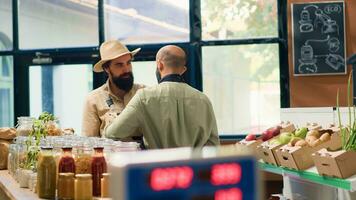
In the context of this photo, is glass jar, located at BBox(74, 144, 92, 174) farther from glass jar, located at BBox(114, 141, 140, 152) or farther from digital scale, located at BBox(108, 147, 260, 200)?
digital scale, located at BBox(108, 147, 260, 200)

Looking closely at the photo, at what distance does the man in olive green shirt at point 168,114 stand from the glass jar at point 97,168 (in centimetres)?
80

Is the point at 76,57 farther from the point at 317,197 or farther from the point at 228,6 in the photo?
the point at 317,197

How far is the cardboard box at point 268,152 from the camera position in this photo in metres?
3.06

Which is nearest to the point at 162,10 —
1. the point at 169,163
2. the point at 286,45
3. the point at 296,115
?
the point at 286,45

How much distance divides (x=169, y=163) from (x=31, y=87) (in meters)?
6.13

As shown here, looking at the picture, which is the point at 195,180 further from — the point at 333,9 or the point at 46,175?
the point at 333,9

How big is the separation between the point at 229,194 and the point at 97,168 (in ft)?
5.98

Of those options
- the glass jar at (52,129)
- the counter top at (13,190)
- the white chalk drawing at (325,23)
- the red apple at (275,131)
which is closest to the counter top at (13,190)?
the counter top at (13,190)

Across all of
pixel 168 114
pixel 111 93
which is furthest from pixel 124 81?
pixel 168 114

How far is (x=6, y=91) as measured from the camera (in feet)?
21.1

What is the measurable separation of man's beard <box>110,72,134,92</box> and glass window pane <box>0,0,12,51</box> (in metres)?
2.84

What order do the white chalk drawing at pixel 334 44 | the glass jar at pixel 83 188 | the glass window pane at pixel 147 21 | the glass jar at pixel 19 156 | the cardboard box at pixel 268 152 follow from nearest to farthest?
the glass jar at pixel 83 188 → the glass jar at pixel 19 156 → the cardboard box at pixel 268 152 → the white chalk drawing at pixel 334 44 → the glass window pane at pixel 147 21

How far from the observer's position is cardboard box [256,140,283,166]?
306 cm

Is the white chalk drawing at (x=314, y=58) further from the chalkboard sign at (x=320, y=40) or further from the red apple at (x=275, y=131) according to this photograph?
the red apple at (x=275, y=131)
